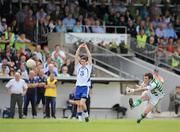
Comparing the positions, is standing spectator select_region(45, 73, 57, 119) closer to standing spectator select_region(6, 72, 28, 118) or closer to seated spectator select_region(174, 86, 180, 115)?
standing spectator select_region(6, 72, 28, 118)

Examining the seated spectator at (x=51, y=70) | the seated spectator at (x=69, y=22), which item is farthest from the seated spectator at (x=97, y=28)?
the seated spectator at (x=51, y=70)

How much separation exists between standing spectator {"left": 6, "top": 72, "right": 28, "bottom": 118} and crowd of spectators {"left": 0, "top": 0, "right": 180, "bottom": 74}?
175 centimetres

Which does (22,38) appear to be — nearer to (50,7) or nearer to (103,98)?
(50,7)

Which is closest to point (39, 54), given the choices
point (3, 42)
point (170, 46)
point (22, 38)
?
point (22, 38)

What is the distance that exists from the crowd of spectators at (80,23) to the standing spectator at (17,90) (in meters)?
1.75

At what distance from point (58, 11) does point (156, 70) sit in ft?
19.2

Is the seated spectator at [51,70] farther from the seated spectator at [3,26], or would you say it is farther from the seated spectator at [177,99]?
the seated spectator at [177,99]

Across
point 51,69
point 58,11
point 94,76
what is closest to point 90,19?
point 58,11

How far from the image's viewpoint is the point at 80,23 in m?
33.4

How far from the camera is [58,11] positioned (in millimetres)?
33812

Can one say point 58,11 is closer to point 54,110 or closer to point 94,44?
point 94,44

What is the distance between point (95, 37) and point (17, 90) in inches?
292

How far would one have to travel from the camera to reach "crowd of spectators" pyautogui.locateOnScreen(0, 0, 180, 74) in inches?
1190

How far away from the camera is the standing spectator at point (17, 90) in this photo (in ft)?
87.7
